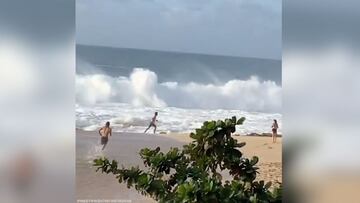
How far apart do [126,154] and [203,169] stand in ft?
0.80

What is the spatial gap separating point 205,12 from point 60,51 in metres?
0.69

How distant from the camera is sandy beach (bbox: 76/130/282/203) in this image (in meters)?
1.25

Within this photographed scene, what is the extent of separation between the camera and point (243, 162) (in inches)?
54.7

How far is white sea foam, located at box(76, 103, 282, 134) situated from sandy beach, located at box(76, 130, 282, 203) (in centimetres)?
3

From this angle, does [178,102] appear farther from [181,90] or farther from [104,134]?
[104,134]

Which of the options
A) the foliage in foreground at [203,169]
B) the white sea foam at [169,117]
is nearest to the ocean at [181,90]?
the white sea foam at [169,117]

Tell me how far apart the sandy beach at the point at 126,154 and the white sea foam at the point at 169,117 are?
0.03m

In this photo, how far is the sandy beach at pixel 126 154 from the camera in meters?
1.25

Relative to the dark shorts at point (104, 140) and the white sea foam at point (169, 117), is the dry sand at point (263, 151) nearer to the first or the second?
the white sea foam at point (169, 117)

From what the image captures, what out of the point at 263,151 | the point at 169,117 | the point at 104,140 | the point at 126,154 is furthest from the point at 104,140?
the point at 263,151

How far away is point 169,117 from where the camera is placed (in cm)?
170

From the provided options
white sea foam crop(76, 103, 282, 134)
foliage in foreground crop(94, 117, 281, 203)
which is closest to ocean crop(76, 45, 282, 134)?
white sea foam crop(76, 103, 282, 134)

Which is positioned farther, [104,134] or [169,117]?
[169,117]

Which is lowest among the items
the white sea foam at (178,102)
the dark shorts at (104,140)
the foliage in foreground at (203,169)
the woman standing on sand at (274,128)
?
the foliage in foreground at (203,169)
